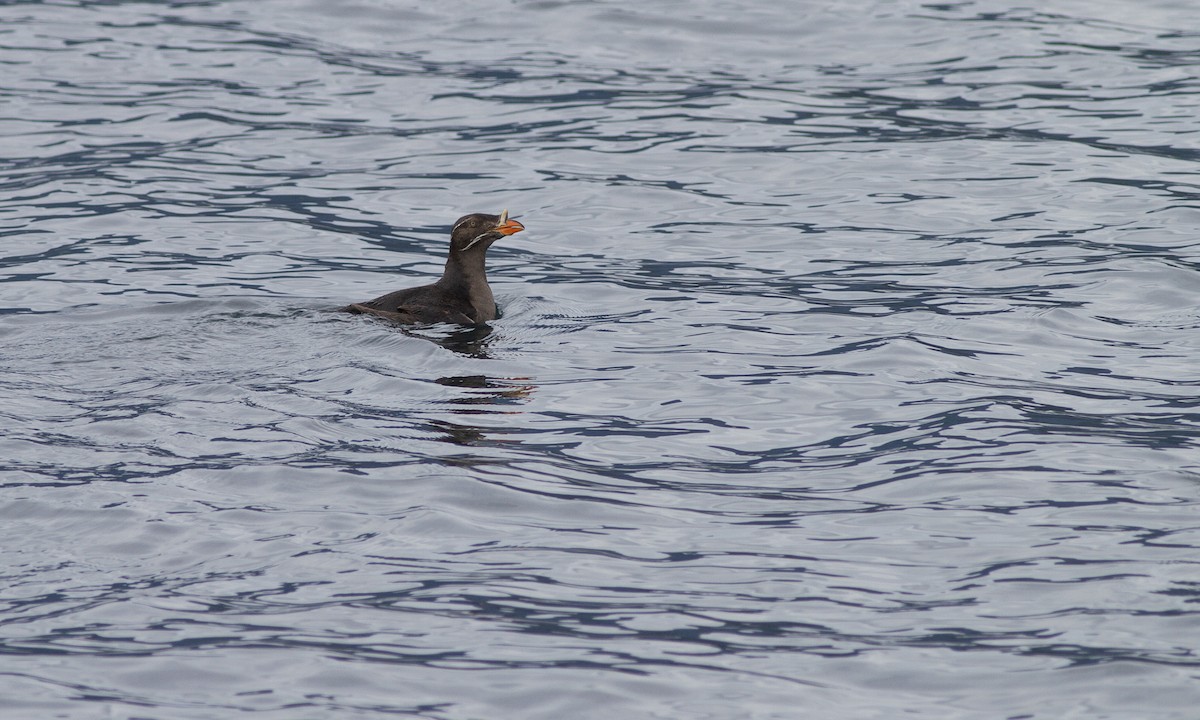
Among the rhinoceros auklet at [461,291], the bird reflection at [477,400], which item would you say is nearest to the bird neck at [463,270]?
the rhinoceros auklet at [461,291]

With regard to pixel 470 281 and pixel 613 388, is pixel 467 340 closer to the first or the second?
pixel 470 281

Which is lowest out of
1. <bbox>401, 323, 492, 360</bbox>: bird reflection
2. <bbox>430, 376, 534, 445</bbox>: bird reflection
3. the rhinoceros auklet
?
<bbox>430, 376, 534, 445</bbox>: bird reflection

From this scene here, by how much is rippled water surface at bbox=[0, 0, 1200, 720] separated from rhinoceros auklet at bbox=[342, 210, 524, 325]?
0.27m

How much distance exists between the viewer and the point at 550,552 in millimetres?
7188

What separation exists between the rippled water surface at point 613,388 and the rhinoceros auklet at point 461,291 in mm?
274

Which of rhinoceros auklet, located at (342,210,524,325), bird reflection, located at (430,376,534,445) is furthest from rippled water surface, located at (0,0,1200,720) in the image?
rhinoceros auklet, located at (342,210,524,325)

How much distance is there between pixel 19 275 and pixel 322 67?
25.4ft

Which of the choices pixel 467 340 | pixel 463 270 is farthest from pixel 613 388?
pixel 463 270

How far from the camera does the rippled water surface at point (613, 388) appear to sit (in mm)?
6242

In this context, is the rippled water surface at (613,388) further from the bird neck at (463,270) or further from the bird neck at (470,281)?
the bird neck at (463,270)

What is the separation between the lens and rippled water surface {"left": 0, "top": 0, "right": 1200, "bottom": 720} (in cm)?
624

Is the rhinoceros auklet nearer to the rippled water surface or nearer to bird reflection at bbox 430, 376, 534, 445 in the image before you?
the rippled water surface

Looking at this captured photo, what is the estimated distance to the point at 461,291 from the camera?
11438mm

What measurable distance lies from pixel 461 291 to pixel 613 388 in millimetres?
2260
